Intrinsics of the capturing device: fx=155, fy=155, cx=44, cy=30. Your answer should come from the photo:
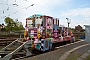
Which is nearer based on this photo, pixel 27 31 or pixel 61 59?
pixel 61 59

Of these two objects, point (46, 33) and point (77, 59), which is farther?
point (46, 33)

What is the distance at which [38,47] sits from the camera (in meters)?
10.7

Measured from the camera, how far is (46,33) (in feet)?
37.7

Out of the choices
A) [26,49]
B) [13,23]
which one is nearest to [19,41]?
[26,49]

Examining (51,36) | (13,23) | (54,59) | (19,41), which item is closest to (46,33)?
(51,36)

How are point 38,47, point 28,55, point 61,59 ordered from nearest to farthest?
point 61,59
point 28,55
point 38,47

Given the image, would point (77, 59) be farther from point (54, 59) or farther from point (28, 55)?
point (28, 55)

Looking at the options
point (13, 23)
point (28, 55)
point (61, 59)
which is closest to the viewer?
point (61, 59)

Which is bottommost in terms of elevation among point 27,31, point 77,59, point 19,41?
point 77,59

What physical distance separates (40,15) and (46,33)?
142 centimetres

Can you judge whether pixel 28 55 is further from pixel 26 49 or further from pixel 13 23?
pixel 13 23

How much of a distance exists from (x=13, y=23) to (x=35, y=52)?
5258cm

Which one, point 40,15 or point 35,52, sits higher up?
point 40,15

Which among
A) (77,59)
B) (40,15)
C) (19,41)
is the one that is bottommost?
(77,59)
